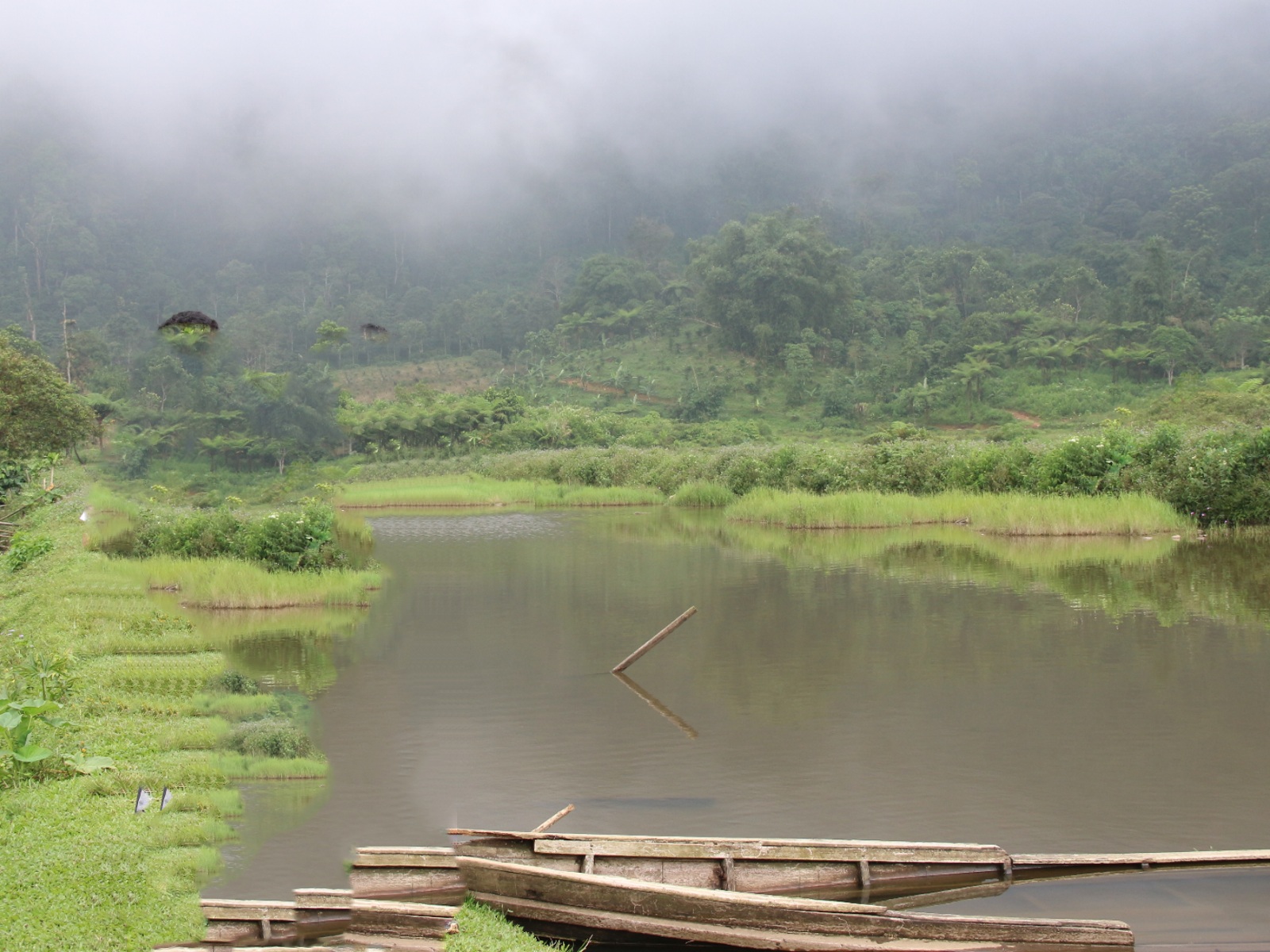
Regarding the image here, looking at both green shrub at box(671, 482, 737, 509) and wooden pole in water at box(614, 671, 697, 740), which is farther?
green shrub at box(671, 482, 737, 509)

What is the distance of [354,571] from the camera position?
15508mm

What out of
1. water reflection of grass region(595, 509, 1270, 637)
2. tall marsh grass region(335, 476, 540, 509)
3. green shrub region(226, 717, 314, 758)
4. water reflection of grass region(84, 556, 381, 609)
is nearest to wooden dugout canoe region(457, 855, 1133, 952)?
green shrub region(226, 717, 314, 758)

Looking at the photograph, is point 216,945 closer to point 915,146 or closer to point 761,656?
point 761,656

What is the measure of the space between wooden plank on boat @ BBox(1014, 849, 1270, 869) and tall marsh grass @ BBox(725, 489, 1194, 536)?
15.1 metres

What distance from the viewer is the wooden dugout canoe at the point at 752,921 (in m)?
4.59

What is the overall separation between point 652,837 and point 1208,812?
12.5ft

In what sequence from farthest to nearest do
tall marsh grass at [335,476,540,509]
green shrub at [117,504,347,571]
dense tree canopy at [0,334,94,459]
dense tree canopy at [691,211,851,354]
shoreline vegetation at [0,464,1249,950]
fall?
1. dense tree canopy at [691,211,851,354]
2. tall marsh grass at [335,476,540,509]
3. dense tree canopy at [0,334,94,459]
4. green shrub at [117,504,347,571]
5. shoreline vegetation at [0,464,1249,950]

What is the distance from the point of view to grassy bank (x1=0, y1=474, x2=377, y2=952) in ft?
15.7

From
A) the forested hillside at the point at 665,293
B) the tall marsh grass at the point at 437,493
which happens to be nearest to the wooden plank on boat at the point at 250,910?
the forested hillside at the point at 665,293

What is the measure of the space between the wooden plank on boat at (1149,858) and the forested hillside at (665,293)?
23.1m

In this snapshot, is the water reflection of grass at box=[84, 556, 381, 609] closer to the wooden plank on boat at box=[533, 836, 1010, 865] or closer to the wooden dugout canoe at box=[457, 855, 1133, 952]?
the wooden plank on boat at box=[533, 836, 1010, 865]

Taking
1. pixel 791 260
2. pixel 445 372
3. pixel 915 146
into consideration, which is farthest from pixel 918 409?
pixel 915 146

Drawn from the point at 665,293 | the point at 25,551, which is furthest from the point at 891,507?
the point at 665,293

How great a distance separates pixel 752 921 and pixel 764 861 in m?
0.53
